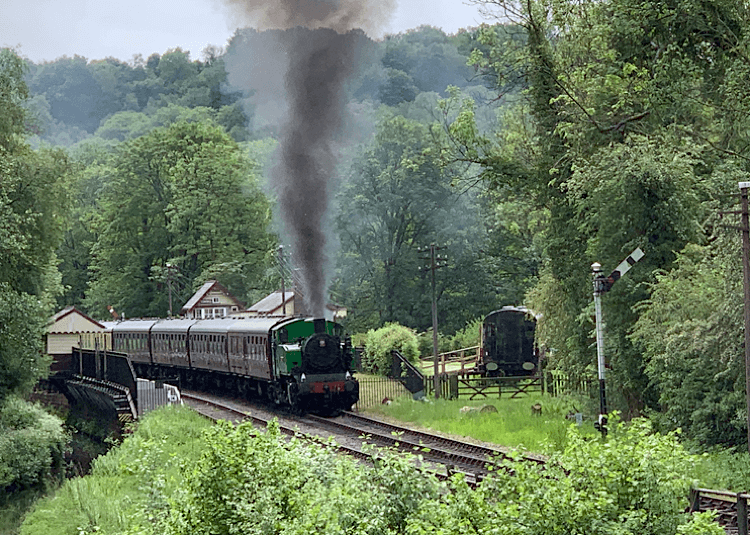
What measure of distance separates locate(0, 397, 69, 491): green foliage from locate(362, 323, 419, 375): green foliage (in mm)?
16144

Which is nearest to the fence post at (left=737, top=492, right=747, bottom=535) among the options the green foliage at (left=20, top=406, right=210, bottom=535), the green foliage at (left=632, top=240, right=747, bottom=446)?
the green foliage at (left=632, top=240, right=747, bottom=446)

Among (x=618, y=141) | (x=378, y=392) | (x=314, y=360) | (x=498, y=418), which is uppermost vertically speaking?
(x=618, y=141)

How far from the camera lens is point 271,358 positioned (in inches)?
1123

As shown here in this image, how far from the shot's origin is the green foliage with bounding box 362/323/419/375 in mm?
41344

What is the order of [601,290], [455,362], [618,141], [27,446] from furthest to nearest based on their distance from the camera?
[455,362] < [27,446] < [618,141] < [601,290]

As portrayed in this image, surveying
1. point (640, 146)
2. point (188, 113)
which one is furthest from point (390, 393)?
point (188, 113)

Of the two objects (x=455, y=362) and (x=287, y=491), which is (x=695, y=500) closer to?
(x=287, y=491)

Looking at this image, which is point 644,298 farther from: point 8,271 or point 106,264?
point 106,264

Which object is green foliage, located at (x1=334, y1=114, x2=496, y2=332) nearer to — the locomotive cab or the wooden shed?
the wooden shed

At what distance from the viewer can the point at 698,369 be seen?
19.8 m

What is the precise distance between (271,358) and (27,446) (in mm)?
7099

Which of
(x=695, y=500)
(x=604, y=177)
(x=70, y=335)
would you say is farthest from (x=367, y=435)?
(x=70, y=335)

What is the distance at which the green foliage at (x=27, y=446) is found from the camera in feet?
85.4

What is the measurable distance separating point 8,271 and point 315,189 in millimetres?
9120
